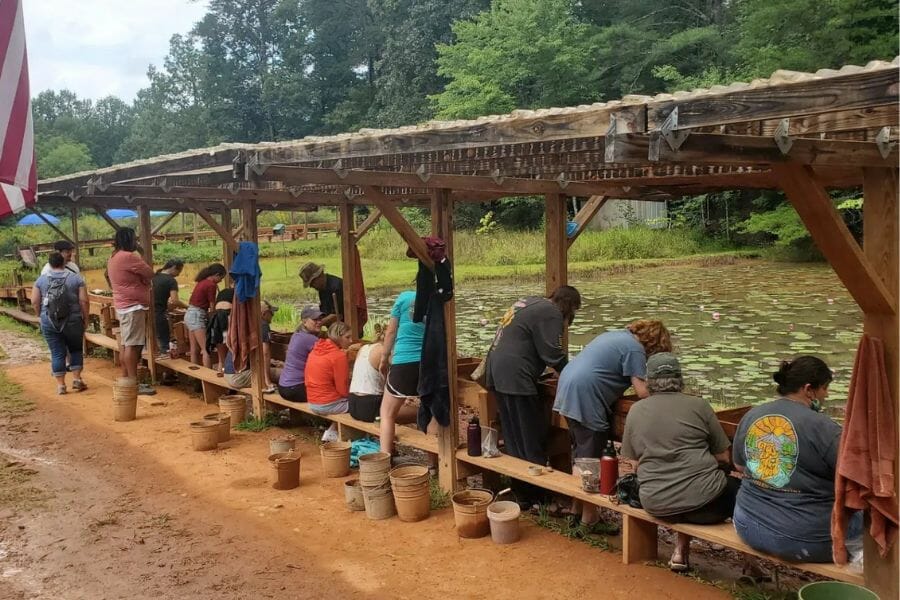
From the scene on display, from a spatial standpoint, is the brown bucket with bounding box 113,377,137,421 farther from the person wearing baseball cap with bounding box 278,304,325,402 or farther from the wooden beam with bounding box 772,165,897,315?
the wooden beam with bounding box 772,165,897,315

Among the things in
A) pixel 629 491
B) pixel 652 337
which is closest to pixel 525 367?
pixel 652 337

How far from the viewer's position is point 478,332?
12891 mm

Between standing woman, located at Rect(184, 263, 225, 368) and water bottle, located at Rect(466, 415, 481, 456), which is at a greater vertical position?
standing woman, located at Rect(184, 263, 225, 368)

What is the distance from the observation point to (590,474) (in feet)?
14.8

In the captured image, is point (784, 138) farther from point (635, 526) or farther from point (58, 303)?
point (58, 303)

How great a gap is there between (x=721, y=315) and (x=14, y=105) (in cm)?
1293

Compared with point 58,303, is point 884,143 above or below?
above

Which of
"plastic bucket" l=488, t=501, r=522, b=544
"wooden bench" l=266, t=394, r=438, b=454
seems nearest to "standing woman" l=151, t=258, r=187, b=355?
"wooden bench" l=266, t=394, r=438, b=454

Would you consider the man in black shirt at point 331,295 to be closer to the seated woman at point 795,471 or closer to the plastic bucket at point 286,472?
the plastic bucket at point 286,472

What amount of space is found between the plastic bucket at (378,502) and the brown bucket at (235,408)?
2813mm

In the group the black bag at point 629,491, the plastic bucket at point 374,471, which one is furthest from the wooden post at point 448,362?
the black bag at point 629,491

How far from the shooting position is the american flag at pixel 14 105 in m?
2.21

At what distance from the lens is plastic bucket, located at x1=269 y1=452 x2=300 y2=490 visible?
18.7 feet

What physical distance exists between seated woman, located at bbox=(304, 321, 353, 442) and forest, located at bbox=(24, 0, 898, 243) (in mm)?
18047
